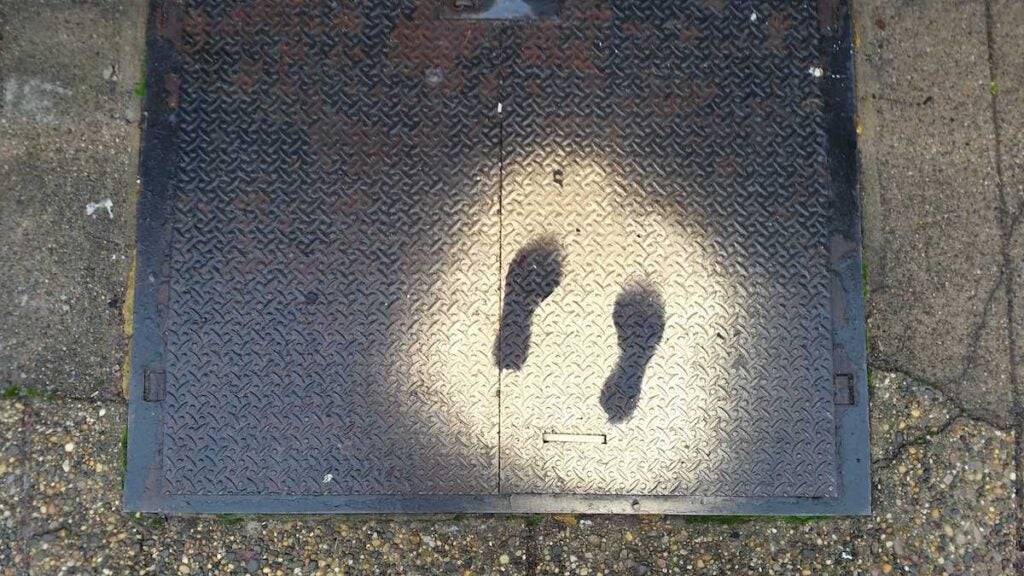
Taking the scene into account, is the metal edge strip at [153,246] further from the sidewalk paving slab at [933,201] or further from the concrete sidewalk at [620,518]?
the sidewalk paving slab at [933,201]

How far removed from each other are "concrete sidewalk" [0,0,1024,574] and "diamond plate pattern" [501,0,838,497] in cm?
25

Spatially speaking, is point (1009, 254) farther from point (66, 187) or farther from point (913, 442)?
point (66, 187)

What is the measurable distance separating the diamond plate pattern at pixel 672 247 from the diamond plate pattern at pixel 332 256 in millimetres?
180

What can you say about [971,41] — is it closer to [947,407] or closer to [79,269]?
[947,407]

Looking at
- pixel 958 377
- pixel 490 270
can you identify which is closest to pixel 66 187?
pixel 490 270

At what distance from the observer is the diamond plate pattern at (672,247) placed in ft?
7.91

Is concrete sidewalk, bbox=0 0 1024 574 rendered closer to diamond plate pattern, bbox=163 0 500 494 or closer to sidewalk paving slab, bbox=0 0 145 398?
sidewalk paving slab, bbox=0 0 145 398

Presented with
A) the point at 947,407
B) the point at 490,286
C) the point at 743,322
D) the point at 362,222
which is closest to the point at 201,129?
the point at 362,222

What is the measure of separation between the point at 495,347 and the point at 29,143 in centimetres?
195

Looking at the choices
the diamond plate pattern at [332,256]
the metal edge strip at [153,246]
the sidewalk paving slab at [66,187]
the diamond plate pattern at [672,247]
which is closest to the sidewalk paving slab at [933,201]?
the diamond plate pattern at [672,247]

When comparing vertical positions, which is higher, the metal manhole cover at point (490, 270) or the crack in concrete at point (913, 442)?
the metal manhole cover at point (490, 270)

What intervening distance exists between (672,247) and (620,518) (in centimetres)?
102

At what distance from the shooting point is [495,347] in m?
2.42

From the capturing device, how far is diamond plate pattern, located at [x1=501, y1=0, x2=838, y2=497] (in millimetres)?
2412
